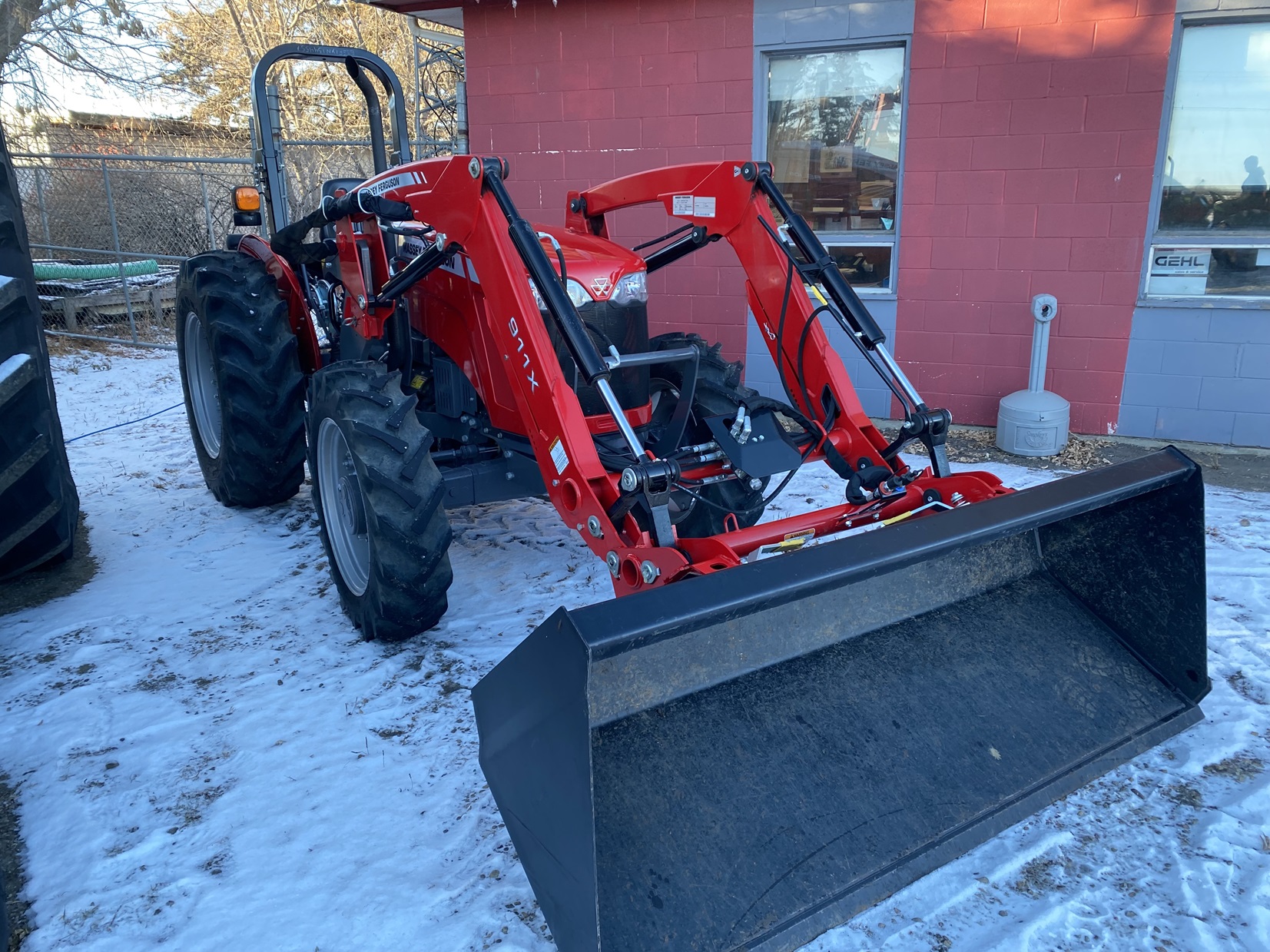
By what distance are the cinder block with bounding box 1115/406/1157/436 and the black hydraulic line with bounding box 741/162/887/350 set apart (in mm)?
3485

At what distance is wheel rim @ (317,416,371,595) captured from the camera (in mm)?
3492

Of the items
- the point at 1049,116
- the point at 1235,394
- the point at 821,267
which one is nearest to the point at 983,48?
the point at 1049,116

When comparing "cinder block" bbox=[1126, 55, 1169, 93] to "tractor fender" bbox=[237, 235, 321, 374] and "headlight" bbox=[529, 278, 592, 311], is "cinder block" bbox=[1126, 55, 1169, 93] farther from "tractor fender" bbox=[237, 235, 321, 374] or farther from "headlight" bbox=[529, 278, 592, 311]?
"tractor fender" bbox=[237, 235, 321, 374]

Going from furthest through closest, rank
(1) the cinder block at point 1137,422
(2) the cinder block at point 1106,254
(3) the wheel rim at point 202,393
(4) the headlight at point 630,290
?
(1) the cinder block at point 1137,422
(2) the cinder block at point 1106,254
(3) the wheel rim at point 202,393
(4) the headlight at point 630,290

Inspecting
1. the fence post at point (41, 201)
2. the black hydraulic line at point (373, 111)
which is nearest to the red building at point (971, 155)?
the black hydraulic line at point (373, 111)

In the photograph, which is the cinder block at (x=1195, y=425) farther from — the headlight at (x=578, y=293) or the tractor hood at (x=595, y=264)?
the headlight at (x=578, y=293)

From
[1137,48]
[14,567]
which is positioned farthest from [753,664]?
[1137,48]

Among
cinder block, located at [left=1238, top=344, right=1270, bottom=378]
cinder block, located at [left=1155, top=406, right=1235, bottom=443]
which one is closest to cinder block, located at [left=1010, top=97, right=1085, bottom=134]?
cinder block, located at [left=1238, top=344, right=1270, bottom=378]

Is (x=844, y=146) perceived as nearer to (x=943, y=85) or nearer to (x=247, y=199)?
(x=943, y=85)

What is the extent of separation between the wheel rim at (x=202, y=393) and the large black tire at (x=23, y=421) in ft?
4.23

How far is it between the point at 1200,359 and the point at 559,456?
15.5 feet

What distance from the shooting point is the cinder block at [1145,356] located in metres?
5.74

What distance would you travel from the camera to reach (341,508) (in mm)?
3703

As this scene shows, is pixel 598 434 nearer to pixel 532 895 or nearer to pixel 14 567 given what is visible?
pixel 532 895
